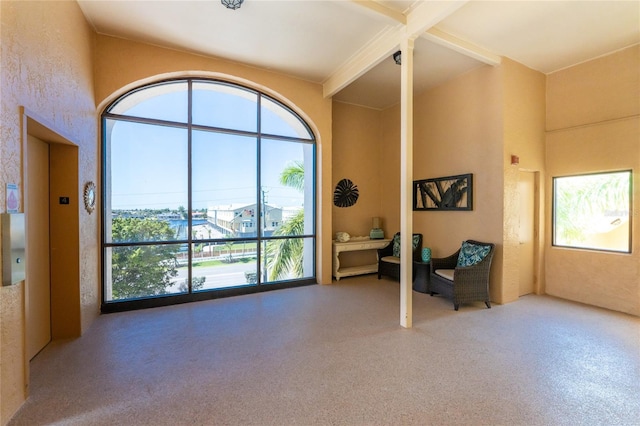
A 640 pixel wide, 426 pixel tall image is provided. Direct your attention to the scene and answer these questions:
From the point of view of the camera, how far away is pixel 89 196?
3352mm

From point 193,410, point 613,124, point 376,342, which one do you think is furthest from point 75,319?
point 613,124

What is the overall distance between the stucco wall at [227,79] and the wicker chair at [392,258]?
1143mm

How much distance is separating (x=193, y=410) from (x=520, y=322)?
3833 millimetres

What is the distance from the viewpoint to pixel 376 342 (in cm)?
294

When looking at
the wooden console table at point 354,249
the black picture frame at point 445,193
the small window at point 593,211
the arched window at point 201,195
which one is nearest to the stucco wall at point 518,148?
the small window at point 593,211

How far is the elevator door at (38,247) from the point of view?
2600 mm

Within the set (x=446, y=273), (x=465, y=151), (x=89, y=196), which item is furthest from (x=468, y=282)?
(x=89, y=196)

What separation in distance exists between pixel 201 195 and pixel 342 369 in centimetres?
338

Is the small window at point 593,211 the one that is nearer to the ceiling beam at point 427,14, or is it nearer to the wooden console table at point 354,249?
the wooden console table at point 354,249

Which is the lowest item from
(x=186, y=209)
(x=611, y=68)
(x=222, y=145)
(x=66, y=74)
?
(x=186, y=209)

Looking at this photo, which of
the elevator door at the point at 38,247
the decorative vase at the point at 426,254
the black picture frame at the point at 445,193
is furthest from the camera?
the decorative vase at the point at 426,254

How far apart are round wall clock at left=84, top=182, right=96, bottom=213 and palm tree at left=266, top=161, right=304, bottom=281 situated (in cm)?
259

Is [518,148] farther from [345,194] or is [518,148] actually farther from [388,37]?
[345,194]

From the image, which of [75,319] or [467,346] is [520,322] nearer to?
[467,346]
